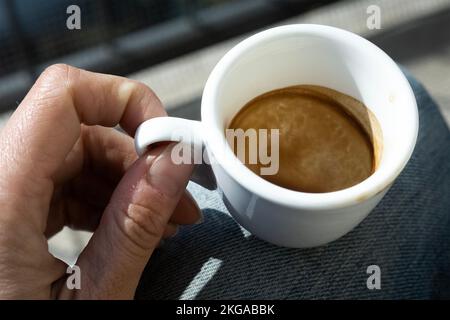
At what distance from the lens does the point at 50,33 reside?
136 cm

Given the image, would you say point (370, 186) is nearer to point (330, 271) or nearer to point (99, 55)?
point (330, 271)

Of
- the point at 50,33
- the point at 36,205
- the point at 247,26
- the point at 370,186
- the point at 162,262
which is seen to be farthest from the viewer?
the point at 247,26

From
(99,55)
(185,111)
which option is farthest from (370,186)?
(99,55)

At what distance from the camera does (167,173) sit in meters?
0.67

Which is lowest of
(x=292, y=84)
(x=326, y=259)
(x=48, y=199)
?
(x=326, y=259)

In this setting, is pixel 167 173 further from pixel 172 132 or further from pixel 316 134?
pixel 316 134

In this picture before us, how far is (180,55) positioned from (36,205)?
835mm

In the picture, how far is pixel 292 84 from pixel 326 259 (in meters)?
0.23

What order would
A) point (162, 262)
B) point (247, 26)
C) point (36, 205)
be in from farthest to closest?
point (247, 26), point (162, 262), point (36, 205)

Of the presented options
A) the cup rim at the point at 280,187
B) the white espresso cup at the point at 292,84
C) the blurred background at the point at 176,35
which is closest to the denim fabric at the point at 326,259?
the white espresso cup at the point at 292,84

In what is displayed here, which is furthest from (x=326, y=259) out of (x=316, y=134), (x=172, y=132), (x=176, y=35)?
(x=176, y=35)

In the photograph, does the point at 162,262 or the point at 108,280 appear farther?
the point at 162,262

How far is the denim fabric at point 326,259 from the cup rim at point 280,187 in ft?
0.66

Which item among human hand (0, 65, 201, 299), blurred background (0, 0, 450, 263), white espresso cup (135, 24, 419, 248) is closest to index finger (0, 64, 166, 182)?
human hand (0, 65, 201, 299)
